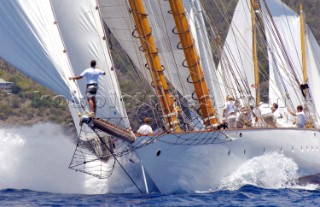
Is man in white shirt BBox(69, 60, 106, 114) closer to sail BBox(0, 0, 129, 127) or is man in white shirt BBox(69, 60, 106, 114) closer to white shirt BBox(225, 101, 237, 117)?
sail BBox(0, 0, 129, 127)

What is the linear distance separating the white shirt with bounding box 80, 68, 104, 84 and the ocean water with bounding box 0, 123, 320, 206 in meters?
2.75

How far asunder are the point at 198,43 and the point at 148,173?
7040 millimetres

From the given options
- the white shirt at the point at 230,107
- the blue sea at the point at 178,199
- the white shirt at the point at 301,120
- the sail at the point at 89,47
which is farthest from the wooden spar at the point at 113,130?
the white shirt at the point at 301,120

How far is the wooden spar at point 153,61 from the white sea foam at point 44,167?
1.91 meters

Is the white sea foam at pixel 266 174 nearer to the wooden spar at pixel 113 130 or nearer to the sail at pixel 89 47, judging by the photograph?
the wooden spar at pixel 113 130

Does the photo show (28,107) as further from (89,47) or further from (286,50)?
(89,47)

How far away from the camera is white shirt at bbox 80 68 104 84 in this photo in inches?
942

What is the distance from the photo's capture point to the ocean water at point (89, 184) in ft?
78.4

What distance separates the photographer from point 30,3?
77.8 ft

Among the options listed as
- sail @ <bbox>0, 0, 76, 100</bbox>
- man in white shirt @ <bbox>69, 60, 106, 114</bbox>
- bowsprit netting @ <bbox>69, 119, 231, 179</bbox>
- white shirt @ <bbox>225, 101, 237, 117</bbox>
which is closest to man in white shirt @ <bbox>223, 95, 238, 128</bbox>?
white shirt @ <bbox>225, 101, 237, 117</bbox>

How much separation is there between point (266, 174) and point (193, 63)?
359cm

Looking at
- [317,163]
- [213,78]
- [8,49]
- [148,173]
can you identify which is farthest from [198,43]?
[8,49]

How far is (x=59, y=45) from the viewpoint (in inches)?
958

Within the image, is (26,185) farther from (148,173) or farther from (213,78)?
(213,78)
